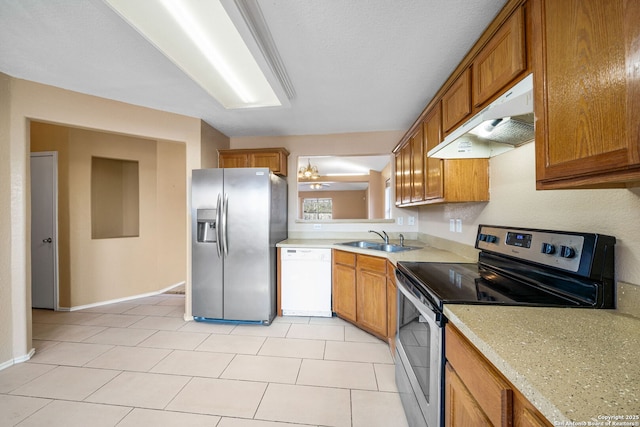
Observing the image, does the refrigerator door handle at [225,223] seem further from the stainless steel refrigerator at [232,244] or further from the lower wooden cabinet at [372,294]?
the lower wooden cabinet at [372,294]

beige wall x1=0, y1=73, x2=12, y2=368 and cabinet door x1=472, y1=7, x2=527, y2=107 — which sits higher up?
cabinet door x1=472, y1=7, x2=527, y2=107

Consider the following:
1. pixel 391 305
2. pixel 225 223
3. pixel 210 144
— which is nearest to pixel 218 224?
pixel 225 223

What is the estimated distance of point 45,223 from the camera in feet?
10.0

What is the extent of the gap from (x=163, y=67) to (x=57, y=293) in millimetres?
3229

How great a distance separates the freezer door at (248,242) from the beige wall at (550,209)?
6.36 feet

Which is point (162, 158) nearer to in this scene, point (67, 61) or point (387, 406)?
point (67, 61)

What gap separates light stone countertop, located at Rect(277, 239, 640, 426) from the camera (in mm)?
476

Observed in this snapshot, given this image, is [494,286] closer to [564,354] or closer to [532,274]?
[532,274]

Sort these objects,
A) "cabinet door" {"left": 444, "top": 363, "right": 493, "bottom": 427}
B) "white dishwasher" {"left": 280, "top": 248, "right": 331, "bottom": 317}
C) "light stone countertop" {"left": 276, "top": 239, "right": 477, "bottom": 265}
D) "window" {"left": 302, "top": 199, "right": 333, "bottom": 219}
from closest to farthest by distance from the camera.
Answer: "cabinet door" {"left": 444, "top": 363, "right": 493, "bottom": 427} < "light stone countertop" {"left": 276, "top": 239, "right": 477, "bottom": 265} < "white dishwasher" {"left": 280, "top": 248, "right": 331, "bottom": 317} < "window" {"left": 302, "top": 199, "right": 333, "bottom": 219}

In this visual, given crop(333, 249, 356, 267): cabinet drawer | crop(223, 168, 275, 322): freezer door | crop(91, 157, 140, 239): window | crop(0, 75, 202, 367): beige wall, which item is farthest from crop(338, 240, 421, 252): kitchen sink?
crop(91, 157, 140, 239): window

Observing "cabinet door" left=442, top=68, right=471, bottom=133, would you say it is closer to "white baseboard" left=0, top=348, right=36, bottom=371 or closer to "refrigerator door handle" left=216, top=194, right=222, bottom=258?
"refrigerator door handle" left=216, top=194, right=222, bottom=258

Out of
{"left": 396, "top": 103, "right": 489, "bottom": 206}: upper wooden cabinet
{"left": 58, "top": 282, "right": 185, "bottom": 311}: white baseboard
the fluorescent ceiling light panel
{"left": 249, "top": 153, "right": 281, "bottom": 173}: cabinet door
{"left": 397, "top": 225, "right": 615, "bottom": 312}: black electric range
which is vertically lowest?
{"left": 58, "top": 282, "right": 185, "bottom": 311}: white baseboard

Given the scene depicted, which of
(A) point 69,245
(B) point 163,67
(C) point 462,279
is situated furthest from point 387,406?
(A) point 69,245

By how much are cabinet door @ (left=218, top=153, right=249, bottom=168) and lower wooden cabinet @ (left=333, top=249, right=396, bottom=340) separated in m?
1.69
